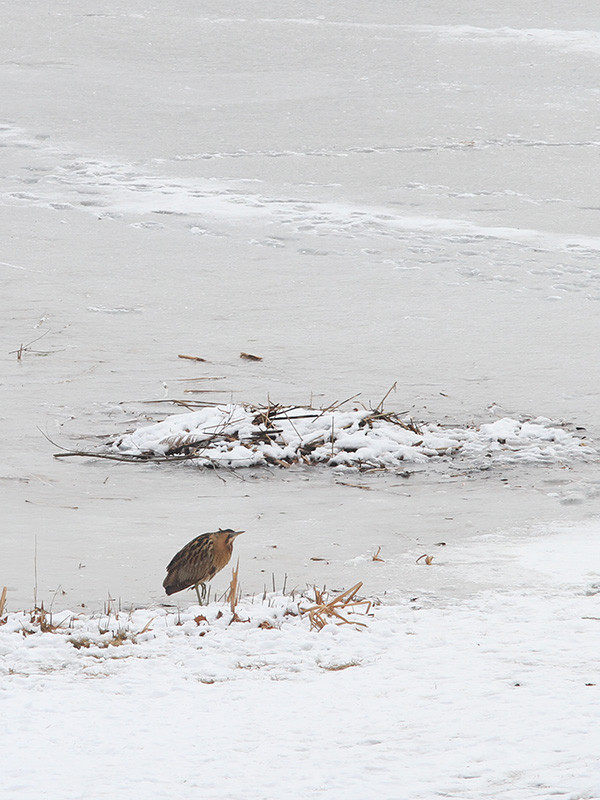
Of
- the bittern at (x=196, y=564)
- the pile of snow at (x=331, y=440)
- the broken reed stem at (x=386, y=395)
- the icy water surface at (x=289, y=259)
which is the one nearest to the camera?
the bittern at (x=196, y=564)

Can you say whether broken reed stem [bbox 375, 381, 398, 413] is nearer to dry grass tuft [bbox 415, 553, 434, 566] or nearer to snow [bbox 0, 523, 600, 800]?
dry grass tuft [bbox 415, 553, 434, 566]

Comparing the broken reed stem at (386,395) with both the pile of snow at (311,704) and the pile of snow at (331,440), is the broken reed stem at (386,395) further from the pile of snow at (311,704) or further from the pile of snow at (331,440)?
the pile of snow at (311,704)

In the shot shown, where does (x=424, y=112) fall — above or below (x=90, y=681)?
above

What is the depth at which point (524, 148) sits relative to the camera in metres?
11.5

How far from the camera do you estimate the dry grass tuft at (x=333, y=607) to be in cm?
313

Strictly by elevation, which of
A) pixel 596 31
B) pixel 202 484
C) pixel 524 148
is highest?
pixel 596 31

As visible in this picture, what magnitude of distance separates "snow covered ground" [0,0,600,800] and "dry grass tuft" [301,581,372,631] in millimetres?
40

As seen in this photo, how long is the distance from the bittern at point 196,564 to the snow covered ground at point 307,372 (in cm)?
10

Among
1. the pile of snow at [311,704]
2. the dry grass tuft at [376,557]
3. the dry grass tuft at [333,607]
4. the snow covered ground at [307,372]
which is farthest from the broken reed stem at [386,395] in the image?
the pile of snow at [311,704]

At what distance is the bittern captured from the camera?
337 cm

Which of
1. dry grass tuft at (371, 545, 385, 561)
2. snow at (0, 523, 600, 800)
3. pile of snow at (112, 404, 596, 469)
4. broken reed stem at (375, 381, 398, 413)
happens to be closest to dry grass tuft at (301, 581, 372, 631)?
snow at (0, 523, 600, 800)

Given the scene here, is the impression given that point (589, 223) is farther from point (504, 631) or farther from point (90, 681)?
point (90, 681)

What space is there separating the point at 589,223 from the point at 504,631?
7.28 m

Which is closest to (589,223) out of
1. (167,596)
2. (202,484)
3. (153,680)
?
(202,484)
